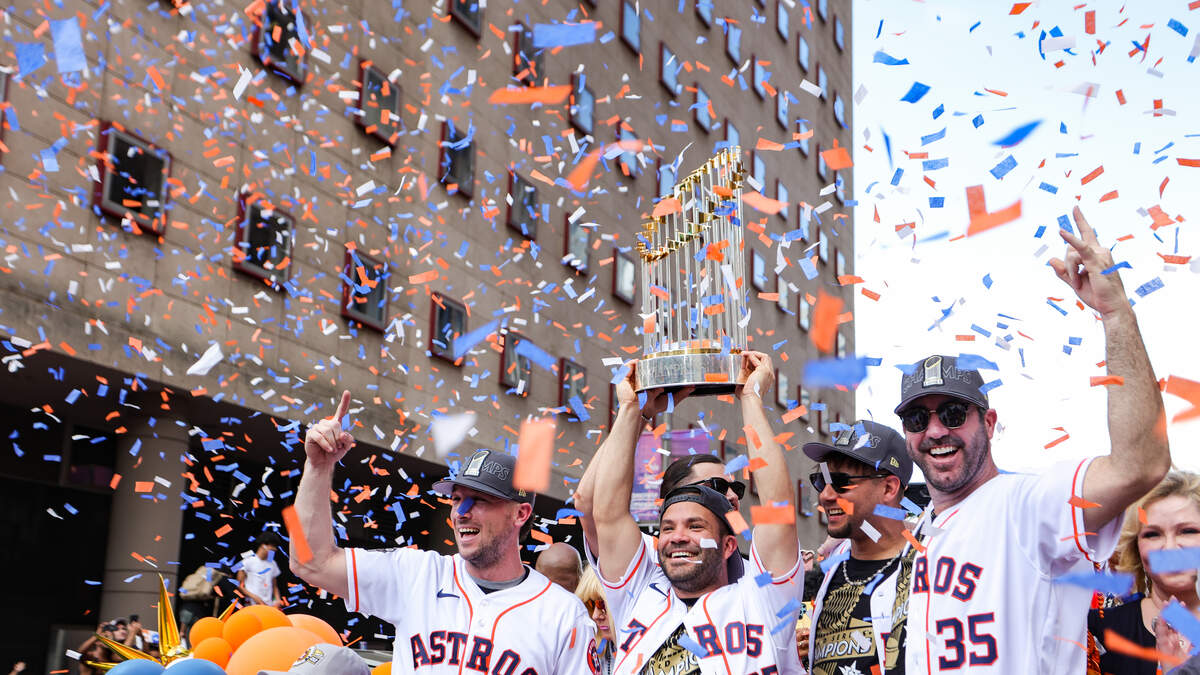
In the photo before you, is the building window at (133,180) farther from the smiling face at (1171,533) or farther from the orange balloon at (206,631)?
the smiling face at (1171,533)

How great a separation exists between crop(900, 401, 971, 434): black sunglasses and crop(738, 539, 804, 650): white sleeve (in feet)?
2.44

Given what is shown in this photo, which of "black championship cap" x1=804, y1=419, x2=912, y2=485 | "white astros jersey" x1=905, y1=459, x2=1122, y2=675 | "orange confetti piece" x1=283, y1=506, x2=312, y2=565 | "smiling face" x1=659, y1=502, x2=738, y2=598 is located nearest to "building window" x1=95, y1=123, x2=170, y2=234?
"orange confetti piece" x1=283, y1=506, x2=312, y2=565

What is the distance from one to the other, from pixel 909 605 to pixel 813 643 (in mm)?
797

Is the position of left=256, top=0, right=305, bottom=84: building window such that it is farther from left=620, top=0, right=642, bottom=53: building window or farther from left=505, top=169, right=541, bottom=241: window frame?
left=620, top=0, right=642, bottom=53: building window

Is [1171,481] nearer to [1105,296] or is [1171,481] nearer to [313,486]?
[1105,296]

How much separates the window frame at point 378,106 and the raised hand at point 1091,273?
14.1 meters

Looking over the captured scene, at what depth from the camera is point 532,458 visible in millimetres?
6207

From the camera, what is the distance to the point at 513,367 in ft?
67.6

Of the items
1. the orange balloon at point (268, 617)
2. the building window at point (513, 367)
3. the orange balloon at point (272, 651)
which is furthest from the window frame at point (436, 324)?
the orange balloon at point (272, 651)

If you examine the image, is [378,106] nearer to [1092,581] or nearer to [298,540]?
[298,540]

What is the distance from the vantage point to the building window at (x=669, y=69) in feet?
86.9

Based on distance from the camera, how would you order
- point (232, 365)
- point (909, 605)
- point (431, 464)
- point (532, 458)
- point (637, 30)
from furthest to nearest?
point (637, 30) → point (431, 464) → point (232, 365) → point (532, 458) → point (909, 605)

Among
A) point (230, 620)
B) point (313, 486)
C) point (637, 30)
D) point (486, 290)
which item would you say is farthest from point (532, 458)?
point (637, 30)

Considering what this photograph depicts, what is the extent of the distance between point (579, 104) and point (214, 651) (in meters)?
17.4
